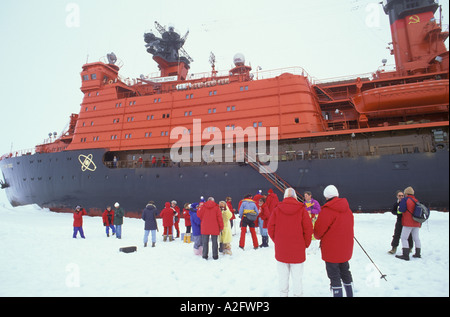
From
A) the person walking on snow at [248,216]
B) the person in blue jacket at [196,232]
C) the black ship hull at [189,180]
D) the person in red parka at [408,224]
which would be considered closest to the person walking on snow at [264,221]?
the person walking on snow at [248,216]

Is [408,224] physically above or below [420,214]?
below

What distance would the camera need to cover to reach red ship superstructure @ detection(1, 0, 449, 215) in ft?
38.8

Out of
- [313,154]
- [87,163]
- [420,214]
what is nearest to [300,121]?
[313,154]

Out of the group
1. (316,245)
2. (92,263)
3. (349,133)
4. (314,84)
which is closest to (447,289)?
(316,245)

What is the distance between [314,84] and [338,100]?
200 cm

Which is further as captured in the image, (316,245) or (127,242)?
(127,242)

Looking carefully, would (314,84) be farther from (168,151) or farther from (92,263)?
(92,263)

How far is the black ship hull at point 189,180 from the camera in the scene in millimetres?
11625

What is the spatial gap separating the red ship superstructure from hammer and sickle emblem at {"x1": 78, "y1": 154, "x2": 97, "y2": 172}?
0.27 feet

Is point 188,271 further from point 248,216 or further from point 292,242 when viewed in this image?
point 292,242

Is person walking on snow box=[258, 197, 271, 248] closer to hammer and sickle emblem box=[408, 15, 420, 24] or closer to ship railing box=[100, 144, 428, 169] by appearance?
ship railing box=[100, 144, 428, 169]

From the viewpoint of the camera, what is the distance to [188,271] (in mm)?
4801

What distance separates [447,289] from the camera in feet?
6.45

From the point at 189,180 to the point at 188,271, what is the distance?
1025 cm
